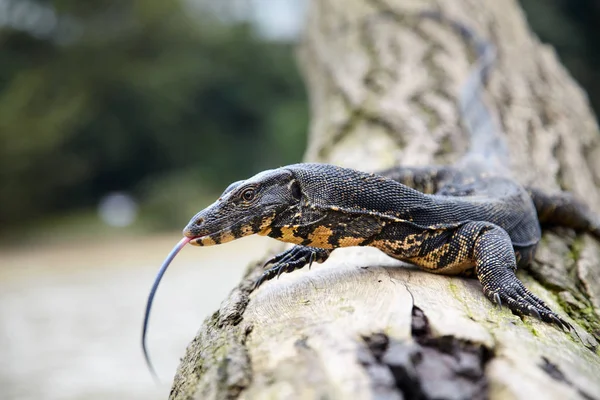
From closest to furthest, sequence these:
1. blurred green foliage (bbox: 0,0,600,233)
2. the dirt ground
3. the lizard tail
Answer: the lizard tail, the dirt ground, blurred green foliage (bbox: 0,0,600,233)

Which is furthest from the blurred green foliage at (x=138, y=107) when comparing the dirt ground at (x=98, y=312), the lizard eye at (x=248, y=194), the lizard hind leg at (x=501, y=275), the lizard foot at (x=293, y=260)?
the lizard eye at (x=248, y=194)

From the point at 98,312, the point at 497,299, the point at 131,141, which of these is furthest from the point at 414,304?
the point at 131,141

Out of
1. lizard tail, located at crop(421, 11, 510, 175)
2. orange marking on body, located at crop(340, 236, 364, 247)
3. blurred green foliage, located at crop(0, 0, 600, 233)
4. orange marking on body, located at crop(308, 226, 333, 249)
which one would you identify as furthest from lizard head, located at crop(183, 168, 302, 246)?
blurred green foliage, located at crop(0, 0, 600, 233)

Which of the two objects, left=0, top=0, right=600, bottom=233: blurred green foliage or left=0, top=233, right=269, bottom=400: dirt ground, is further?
left=0, top=0, right=600, bottom=233: blurred green foliage

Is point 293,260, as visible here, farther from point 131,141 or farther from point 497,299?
point 131,141

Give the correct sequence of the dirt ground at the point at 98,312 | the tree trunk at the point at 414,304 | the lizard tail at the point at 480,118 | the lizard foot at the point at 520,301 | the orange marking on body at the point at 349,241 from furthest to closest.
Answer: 1. the dirt ground at the point at 98,312
2. the lizard tail at the point at 480,118
3. the orange marking on body at the point at 349,241
4. the lizard foot at the point at 520,301
5. the tree trunk at the point at 414,304

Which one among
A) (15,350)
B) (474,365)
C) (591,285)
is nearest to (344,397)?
(474,365)

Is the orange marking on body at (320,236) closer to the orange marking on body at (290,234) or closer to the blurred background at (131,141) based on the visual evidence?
the orange marking on body at (290,234)

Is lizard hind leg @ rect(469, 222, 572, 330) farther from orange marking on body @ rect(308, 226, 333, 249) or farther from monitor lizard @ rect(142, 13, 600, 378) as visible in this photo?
orange marking on body @ rect(308, 226, 333, 249)
